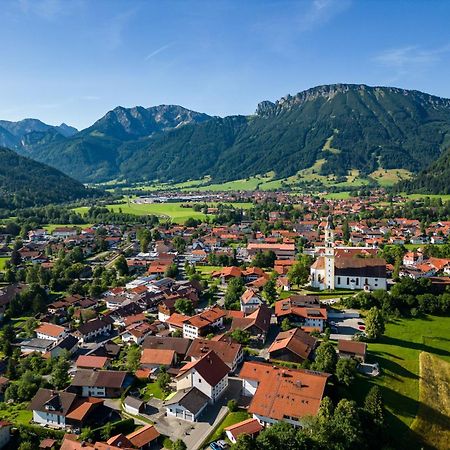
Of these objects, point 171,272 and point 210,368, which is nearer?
point 210,368

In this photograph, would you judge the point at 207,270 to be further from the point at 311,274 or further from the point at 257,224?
the point at 257,224

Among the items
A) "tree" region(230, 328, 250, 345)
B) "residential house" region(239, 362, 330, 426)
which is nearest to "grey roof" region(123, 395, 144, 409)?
"residential house" region(239, 362, 330, 426)

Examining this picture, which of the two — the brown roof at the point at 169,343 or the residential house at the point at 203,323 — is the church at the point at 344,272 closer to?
the residential house at the point at 203,323

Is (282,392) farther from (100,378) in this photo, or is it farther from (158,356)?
(100,378)

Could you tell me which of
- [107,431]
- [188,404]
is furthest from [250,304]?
[107,431]

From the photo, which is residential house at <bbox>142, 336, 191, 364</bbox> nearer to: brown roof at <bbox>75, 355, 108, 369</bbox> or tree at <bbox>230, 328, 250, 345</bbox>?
brown roof at <bbox>75, 355, 108, 369</bbox>
